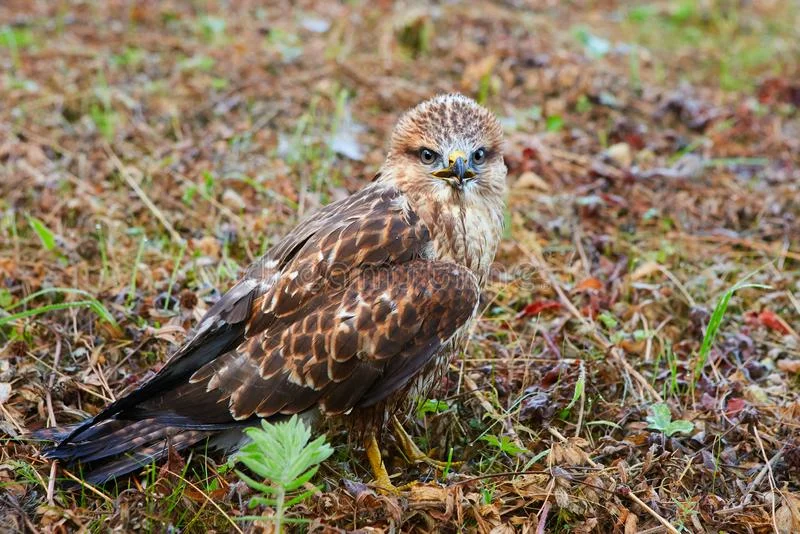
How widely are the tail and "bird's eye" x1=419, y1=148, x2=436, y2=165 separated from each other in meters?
1.62

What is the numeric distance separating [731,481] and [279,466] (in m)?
2.11

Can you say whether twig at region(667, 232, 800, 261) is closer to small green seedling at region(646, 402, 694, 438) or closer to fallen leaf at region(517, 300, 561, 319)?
fallen leaf at region(517, 300, 561, 319)

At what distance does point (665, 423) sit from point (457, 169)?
1518mm

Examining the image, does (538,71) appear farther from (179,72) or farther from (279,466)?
(279,466)

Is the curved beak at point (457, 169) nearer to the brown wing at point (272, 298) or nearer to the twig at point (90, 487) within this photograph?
the brown wing at point (272, 298)

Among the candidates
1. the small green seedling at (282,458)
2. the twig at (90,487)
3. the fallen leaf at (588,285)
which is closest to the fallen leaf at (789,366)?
the fallen leaf at (588,285)

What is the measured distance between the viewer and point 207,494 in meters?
3.36

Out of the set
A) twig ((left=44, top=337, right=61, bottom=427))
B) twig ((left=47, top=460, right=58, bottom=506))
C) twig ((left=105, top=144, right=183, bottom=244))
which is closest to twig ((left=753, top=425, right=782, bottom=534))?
twig ((left=47, top=460, right=58, bottom=506))

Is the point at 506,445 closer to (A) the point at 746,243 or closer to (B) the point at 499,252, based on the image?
(B) the point at 499,252

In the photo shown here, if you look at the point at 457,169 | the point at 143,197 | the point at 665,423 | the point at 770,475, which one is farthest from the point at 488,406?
the point at 143,197

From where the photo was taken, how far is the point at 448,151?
4051 millimetres

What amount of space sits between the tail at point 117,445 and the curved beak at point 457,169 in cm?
159

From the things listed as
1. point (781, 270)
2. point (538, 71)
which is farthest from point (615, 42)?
point (781, 270)

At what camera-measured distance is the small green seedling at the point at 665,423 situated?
3840mm
